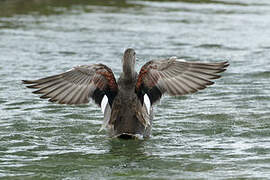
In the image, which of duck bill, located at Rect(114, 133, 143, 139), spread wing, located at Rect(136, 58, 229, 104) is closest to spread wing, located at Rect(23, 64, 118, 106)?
spread wing, located at Rect(136, 58, 229, 104)

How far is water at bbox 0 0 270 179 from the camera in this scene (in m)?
8.11

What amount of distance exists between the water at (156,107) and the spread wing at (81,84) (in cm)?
66

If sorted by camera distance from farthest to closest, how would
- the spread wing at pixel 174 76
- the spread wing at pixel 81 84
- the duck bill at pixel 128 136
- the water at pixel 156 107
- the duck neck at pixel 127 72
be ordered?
the duck neck at pixel 127 72, the spread wing at pixel 81 84, the duck bill at pixel 128 136, the spread wing at pixel 174 76, the water at pixel 156 107

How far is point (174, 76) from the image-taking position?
8891 millimetres

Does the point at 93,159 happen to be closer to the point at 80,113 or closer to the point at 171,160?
the point at 171,160

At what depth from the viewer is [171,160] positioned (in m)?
8.29

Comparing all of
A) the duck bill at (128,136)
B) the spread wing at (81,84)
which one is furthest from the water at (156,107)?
the spread wing at (81,84)

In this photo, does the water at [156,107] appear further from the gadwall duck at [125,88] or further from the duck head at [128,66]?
the duck head at [128,66]

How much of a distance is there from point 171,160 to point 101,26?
1228 cm

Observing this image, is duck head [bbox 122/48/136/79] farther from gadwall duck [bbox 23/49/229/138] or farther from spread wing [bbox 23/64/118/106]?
spread wing [bbox 23/64/118/106]

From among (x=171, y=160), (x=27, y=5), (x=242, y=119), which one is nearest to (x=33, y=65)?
(x=242, y=119)

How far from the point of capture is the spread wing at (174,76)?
28.4ft

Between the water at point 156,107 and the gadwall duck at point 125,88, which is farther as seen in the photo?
the gadwall duck at point 125,88

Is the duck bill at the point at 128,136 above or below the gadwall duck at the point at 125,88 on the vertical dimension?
below
